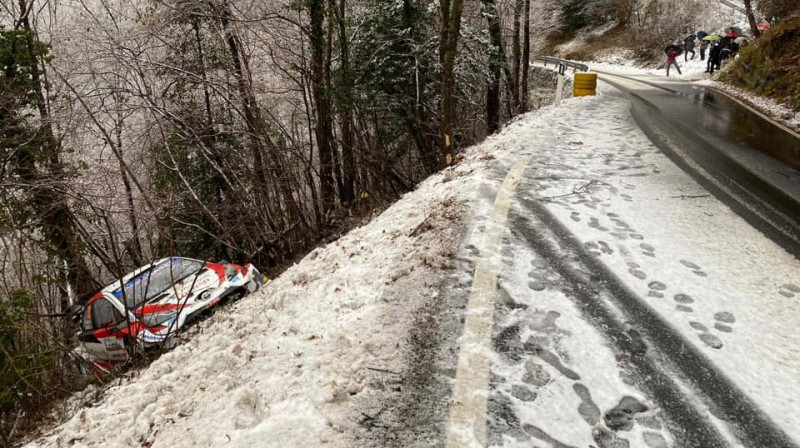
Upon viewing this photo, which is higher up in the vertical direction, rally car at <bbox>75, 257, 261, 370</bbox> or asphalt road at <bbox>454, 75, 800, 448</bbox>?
asphalt road at <bbox>454, 75, 800, 448</bbox>

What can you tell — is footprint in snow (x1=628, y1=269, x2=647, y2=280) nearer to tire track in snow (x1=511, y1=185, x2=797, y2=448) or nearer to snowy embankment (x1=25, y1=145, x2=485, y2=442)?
tire track in snow (x1=511, y1=185, x2=797, y2=448)

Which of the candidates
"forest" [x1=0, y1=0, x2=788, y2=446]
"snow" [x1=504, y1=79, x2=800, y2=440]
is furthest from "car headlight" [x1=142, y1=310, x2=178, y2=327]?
"snow" [x1=504, y1=79, x2=800, y2=440]

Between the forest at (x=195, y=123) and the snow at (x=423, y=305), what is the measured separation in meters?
3.61

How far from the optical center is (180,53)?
1259 cm

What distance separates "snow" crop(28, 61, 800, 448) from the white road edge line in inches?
4.9

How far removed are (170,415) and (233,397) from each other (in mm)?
661

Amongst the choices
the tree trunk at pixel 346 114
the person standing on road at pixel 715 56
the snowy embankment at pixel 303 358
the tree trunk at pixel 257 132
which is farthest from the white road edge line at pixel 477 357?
the person standing on road at pixel 715 56

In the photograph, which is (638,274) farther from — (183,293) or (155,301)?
(155,301)

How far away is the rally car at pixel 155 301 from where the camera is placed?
7400mm

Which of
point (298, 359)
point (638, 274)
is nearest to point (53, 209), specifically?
point (298, 359)

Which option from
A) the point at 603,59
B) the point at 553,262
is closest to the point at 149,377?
the point at 553,262

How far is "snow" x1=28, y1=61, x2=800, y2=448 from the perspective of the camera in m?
2.70

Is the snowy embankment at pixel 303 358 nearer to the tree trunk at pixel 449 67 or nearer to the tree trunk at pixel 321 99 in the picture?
the tree trunk at pixel 449 67

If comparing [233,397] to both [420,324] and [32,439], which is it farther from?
[32,439]
